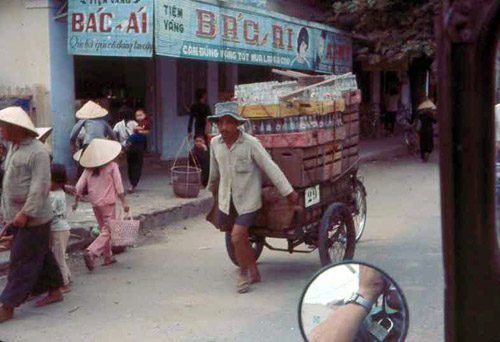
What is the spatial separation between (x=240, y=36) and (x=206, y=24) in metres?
1.57

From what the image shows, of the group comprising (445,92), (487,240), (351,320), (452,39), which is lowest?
(351,320)

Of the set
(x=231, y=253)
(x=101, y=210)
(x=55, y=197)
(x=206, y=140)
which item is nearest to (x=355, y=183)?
(x=231, y=253)

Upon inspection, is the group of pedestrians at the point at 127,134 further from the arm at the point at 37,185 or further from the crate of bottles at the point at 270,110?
the arm at the point at 37,185

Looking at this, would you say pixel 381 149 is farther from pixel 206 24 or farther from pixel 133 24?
pixel 133 24

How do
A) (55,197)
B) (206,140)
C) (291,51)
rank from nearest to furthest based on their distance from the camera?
(55,197)
(206,140)
(291,51)

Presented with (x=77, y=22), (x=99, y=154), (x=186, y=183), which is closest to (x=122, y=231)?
(x=99, y=154)

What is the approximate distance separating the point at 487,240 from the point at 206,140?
38.4 ft

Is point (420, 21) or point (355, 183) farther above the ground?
point (420, 21)

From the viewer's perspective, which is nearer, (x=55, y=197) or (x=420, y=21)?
(x=55, y=197)

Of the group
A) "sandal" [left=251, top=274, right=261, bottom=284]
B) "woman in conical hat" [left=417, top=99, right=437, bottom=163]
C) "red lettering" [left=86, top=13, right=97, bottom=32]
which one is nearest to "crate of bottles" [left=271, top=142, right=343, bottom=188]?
"sandal" [left=251, top=274, right=261, bottom=284]

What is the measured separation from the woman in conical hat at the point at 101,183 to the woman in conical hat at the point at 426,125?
11.8m

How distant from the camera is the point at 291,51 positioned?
17.7m

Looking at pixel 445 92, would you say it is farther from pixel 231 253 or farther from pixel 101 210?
pixel 101 210

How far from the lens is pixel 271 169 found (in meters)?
6.72
